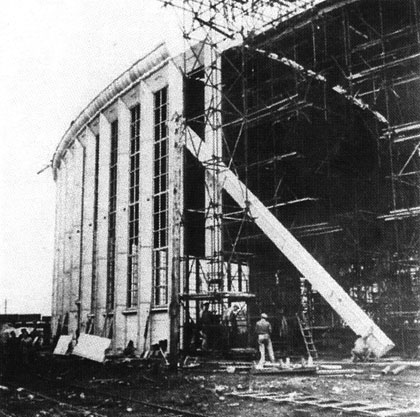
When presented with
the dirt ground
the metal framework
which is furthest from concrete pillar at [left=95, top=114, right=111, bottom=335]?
the dirt ground

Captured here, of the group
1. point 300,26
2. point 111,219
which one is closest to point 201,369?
point 300,26

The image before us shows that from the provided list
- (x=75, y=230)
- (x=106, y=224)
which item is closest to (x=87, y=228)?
(x=75, y=230)

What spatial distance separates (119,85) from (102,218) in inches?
296

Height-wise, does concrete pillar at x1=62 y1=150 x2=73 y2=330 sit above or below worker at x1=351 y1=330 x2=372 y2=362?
above

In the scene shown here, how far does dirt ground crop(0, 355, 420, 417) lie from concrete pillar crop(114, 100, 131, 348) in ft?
32.8

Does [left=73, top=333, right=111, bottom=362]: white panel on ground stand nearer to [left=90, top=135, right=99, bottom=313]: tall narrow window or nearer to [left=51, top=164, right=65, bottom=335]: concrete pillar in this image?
[left=90, top=135, right=99, bottom=313]: tall narrow window

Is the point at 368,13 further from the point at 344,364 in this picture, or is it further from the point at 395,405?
the point at 395,405

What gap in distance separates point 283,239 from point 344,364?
18.7 feet

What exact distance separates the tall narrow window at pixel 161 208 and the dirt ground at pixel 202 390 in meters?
7.96

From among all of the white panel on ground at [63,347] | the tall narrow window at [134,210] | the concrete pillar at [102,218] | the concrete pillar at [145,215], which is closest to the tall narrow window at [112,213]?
the concrete pillar at [102,218]

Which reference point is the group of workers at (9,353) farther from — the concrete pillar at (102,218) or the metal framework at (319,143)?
the concrete pillar at (102,218)

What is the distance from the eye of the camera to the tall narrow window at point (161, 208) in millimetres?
26938

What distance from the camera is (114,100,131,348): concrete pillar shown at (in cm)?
2923

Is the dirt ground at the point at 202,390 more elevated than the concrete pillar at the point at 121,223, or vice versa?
the concrete pillar at the point at 121,223
